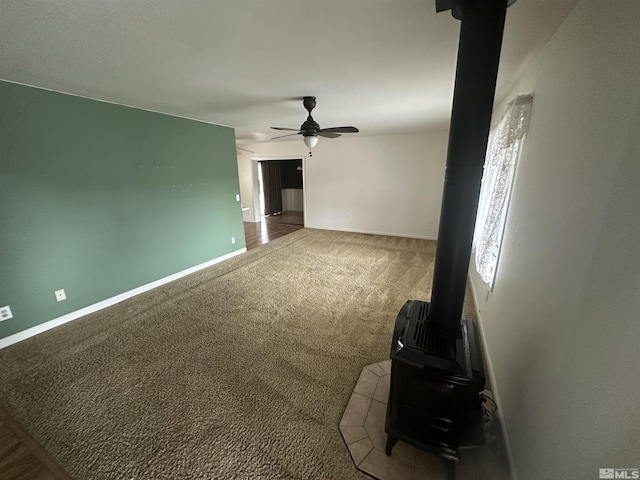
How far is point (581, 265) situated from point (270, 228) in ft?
20.5

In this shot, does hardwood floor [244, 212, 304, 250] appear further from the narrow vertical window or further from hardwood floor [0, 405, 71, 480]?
the narrow vertical window

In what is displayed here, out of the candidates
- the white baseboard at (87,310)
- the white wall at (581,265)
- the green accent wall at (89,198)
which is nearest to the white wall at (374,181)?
the green accent wall at (89,198)

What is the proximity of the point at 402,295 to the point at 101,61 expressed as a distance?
3.56 m

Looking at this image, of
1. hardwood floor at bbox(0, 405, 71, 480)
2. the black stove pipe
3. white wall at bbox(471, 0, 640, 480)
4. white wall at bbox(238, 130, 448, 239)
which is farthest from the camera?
white wall at bbox(238, 130, 448, 239)

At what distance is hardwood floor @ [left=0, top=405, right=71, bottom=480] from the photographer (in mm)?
1322

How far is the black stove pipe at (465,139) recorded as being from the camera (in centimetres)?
106

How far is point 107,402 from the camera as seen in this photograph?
1734 millimetres

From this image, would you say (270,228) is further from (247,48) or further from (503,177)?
(503,177)

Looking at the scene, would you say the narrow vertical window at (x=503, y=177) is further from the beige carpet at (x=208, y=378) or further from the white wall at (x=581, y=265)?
the beige carpet at (x=208, y=378)

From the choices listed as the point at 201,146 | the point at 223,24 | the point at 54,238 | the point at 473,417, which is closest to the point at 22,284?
the point at 54,238

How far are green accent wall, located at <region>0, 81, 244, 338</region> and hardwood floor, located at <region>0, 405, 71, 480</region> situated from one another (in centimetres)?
133

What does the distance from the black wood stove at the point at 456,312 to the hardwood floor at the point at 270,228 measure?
14.3ft

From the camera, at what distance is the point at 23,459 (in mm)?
1396

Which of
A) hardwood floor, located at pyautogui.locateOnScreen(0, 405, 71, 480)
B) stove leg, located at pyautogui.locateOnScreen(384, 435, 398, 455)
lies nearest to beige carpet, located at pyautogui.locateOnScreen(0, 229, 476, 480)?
hardwood floor, located at pyautogui.locateOnScreen(0, 405, 71, 480)
